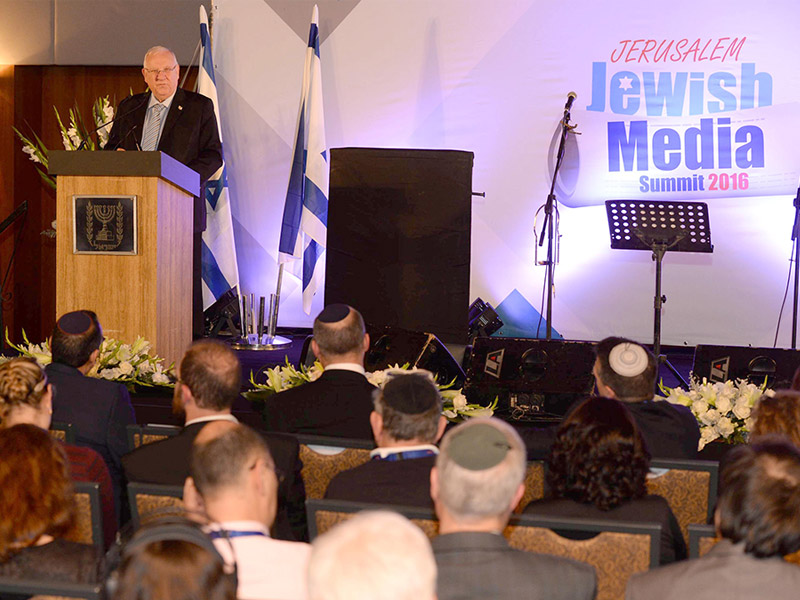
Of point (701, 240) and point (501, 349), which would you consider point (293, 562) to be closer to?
point (501, 349)

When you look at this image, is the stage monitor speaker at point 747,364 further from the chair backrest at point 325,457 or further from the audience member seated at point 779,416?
the chair backrest at point 325,457

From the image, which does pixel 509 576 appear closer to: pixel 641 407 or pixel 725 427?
pixel 641 407

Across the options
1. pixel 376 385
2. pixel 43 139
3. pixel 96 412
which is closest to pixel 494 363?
pixel 376 385

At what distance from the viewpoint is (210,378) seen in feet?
8.41

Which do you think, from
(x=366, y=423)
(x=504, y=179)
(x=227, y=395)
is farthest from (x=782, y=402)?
(x=504, y=179)

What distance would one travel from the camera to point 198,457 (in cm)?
169

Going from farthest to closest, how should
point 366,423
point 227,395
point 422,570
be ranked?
point 366,423
point 227,395
point 422,570

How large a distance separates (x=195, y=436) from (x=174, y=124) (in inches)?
137

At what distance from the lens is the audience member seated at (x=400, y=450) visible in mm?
2227

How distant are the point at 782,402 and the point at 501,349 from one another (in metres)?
1.78

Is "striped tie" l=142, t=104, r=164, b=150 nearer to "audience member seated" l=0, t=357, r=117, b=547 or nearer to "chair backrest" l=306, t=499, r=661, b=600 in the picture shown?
"audience member seated" l=0, t=357, r=117, b=547

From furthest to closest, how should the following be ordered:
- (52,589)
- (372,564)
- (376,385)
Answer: (376,385) < (52,589) < (372,564)

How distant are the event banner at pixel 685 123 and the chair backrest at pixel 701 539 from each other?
586cm

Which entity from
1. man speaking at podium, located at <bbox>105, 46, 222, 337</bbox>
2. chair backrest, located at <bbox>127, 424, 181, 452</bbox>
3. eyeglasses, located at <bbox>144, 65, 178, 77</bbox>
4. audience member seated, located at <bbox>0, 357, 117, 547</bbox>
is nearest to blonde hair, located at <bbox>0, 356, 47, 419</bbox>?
audience member seated, located at <bbox>0, 357, 117, 547</bbox>
